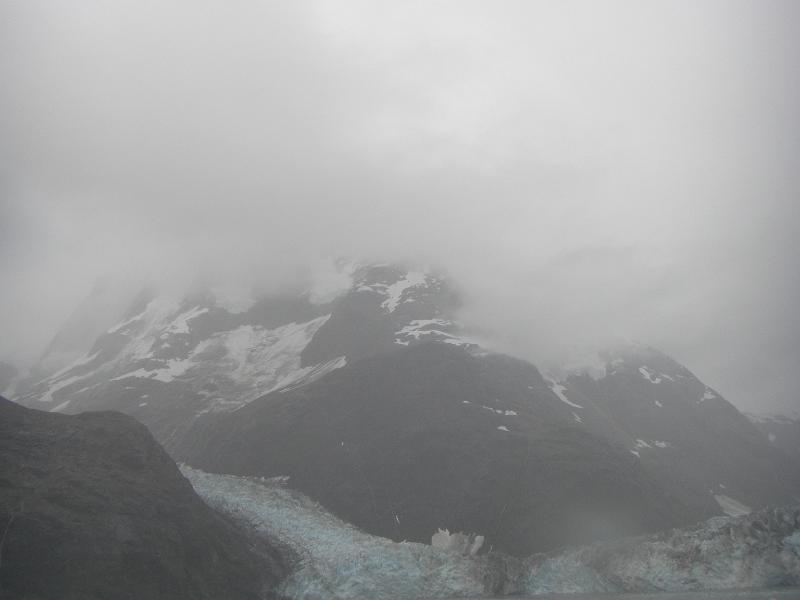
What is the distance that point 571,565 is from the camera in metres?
54.2

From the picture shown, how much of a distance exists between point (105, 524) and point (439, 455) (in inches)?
2580

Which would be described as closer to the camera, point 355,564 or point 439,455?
point 355,564

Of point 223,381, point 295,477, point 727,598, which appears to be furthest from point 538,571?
point 223,381

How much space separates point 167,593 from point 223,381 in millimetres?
139436

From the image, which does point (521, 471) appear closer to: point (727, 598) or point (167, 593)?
point (727, 598)

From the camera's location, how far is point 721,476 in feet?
548

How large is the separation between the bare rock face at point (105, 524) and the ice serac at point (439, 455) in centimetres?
3832

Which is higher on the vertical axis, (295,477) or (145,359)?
(145,359)

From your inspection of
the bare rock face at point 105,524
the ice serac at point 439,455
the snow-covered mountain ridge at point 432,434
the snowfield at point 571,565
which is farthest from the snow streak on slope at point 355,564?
the snow-covered mountain ridge at point 432,434

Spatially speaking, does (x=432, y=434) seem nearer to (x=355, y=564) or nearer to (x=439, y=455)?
(x=439, y=455)

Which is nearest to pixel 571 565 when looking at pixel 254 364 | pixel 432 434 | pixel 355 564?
pixel 355 564

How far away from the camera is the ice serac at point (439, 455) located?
81.2m

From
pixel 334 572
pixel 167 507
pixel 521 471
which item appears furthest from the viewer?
pixel 521 471

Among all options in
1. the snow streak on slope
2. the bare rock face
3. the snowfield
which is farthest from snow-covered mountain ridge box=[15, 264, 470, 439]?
the snowfield
